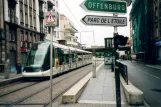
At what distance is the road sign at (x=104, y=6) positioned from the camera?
4.74 metres

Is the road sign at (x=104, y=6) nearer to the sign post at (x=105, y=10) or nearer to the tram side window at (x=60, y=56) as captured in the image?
the sign post at (x=105, y=10)

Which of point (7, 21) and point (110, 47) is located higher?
point (7, 21)

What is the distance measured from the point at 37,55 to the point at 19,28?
14883 mm

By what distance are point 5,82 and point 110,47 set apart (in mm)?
11550

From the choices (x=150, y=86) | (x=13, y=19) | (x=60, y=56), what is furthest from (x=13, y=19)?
(x=150, y=86)

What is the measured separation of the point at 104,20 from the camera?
5039 millimetres

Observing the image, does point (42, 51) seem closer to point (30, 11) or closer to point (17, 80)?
point (17, 80)

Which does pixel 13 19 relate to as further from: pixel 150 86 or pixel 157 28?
pixel 157 28

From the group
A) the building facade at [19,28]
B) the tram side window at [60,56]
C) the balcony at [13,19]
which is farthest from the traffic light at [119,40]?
the balcony at [13,19]

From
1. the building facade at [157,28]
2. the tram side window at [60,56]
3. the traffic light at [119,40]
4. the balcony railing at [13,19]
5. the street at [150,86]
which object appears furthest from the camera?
the building facade at [157,28]

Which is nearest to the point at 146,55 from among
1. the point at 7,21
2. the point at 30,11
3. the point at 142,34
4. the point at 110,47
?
the point at 142,34

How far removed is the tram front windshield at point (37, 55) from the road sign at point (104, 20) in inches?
499

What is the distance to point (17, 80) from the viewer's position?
17.7 metres

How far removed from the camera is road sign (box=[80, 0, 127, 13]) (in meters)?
4.74
